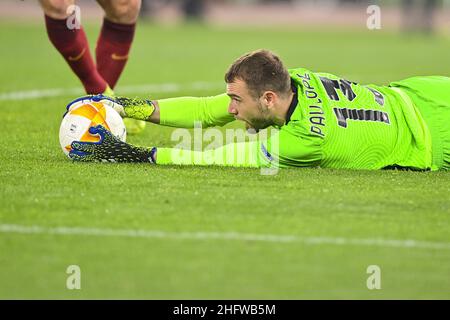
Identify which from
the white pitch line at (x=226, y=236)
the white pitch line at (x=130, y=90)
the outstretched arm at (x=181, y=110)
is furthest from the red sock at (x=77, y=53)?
the white pitch line at (x=226, y=236)

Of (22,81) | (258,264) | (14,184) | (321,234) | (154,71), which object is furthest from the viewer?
(154,71)

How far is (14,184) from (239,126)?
11.7ft

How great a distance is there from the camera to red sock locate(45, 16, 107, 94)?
8.58 metres

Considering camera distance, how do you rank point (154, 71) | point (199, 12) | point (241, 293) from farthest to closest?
point (199, 12), point (154, 71), point (241, 293)

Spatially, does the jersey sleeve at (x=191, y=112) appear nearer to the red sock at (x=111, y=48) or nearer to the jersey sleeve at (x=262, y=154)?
the jersey sleeve at (x=262, y=154)

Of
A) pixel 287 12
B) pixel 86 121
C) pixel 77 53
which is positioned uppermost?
pixel 287 12

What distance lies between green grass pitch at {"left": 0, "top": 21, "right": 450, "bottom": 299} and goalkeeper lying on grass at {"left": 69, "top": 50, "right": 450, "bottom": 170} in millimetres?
121

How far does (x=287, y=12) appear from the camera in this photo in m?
42.9

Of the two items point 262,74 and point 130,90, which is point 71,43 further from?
point 130,90

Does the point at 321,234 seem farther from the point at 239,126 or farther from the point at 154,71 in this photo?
the point at 154,71

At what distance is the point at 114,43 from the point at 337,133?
3.04 metres

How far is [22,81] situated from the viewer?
1341 cm

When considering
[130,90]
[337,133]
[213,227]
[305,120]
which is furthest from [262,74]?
[130,90]

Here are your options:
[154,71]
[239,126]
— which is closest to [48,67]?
[154,71]
